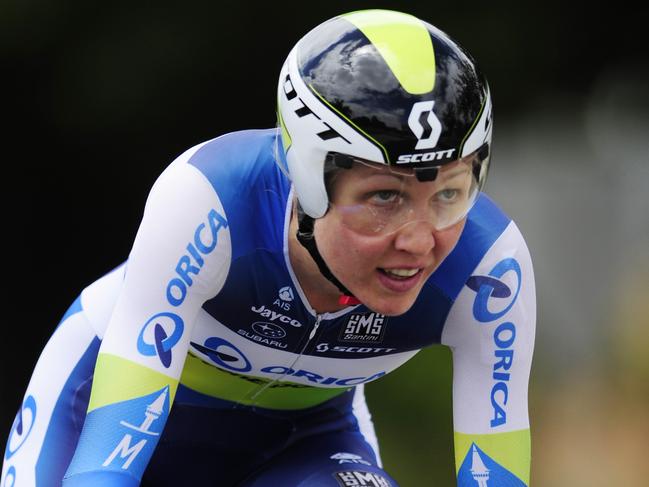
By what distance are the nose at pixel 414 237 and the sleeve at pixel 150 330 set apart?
0.57 metres

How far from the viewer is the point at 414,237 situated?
3643 millimetres

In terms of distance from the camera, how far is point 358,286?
3.82m

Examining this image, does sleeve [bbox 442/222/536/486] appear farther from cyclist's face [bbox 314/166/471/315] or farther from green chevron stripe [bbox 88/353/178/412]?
green chevron stripe [bbox 88/353/178/412]

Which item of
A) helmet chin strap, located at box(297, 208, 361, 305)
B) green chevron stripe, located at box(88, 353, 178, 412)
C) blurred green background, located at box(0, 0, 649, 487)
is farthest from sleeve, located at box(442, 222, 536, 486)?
blurred green background, located at box(0, 0, 649, 487)

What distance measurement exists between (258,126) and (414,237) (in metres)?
6.82

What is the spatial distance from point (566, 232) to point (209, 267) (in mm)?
7036

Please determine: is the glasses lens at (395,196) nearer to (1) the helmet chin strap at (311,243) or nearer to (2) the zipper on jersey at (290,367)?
(1) the helmet chin strap at (311,243)

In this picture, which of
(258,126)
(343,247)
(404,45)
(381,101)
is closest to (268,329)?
(343,247)

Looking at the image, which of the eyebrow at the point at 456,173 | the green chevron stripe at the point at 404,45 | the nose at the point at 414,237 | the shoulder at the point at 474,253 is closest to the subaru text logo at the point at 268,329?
the shoulder at the point at 474,253

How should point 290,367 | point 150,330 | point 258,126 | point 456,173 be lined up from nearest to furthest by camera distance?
point 456,173 → point 150,330 → point 290,367 → point 258,126

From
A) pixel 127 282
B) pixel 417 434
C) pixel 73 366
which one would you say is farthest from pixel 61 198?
pixel 127 282

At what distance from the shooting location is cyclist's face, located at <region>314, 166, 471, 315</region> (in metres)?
3.65

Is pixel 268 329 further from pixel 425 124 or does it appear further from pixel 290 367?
pixel 425 124

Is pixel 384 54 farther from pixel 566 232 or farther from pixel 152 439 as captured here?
pixel 566 232
